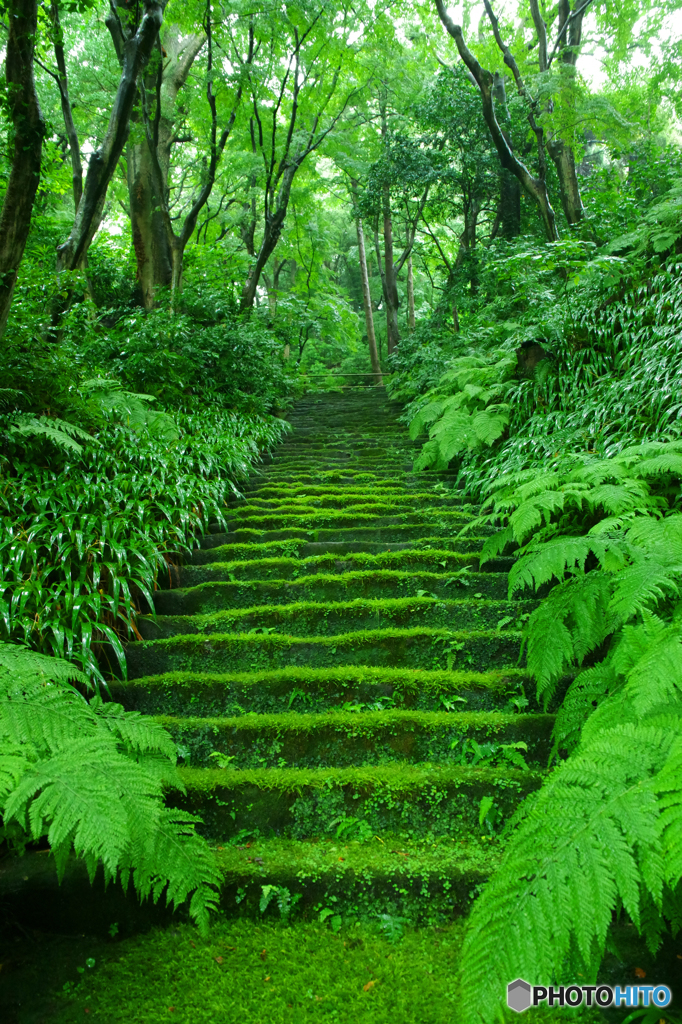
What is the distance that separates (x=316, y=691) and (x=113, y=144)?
4164 mm

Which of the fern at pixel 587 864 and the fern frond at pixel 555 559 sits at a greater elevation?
the fern frond at pixel 555 559

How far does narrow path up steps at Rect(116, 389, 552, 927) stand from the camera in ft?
6.22

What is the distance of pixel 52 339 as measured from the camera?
4504 mm

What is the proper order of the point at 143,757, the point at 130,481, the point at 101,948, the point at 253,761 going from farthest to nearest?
the point at 130,481, the point at 253,761, the point at 143,757, the point at 101,948

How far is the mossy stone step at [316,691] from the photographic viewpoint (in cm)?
257

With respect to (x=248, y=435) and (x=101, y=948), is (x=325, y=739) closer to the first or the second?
(x=101, y=948)

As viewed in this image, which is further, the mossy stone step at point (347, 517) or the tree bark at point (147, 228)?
the tree bark at point (147, 228)

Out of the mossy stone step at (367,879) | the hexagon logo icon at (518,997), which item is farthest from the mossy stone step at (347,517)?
the hexagon logo icon at (518,997)

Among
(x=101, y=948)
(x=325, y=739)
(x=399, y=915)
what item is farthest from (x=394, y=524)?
(x=101, y=948)

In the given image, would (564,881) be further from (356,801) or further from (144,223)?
(144,223)

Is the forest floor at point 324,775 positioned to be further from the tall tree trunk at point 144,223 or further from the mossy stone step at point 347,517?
the tall tree trunk at point 144,223

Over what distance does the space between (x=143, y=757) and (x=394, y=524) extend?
2.92m

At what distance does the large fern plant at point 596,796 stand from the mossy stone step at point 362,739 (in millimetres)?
220


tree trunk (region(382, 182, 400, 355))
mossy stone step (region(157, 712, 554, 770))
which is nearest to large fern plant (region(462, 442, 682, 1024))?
mossy stone step (region(157, 712, 554, 770))
